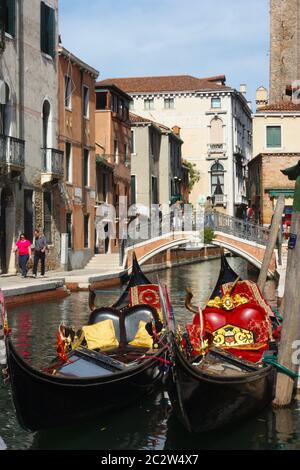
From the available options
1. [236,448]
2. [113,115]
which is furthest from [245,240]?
[236,448]

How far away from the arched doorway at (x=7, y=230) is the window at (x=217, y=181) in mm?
26859

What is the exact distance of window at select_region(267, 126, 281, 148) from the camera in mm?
32219

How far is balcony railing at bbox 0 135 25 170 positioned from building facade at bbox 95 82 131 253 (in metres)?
8.07

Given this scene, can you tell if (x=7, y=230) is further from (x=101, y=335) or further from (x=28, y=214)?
(x=101, y=335)

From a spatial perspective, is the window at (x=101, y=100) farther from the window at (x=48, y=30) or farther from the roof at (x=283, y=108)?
the window at (x=48, y=30)

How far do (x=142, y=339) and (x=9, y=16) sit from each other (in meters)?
13.7

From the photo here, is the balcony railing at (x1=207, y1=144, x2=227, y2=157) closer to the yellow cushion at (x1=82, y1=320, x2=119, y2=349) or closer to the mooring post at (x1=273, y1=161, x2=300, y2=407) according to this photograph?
the yellow cushion at (x1=82, y1=320, x2=119, y2=349)

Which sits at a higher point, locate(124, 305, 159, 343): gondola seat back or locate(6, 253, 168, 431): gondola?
locate(124, 305, 159, 343): gondola seat back

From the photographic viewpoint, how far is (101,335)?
9.02 metres

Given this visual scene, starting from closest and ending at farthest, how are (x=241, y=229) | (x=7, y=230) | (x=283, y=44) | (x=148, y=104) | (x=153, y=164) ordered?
1. (x=7, y=230)
2. (x=241, y=229)
3. (x=153, y=164)
4. (x=148, y=104)
5. (x=283, y=44)

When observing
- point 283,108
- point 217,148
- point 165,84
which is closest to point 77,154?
point 283,108

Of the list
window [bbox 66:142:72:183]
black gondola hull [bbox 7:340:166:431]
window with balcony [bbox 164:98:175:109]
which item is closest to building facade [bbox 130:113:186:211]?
window with balcony [bbox 164:98:175:109]

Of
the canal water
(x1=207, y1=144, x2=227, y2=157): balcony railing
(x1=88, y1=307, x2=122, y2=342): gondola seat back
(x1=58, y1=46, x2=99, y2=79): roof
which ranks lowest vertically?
the canal water

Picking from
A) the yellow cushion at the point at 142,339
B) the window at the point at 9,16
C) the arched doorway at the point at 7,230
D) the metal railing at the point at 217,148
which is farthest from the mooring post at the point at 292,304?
the metal railing at the point at 217,148
